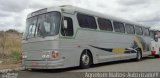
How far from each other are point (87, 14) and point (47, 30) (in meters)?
3.20

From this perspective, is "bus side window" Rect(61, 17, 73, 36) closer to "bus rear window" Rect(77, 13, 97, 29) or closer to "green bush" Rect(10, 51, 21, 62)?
"bus rear window" Rect(77, 13, 97, 29)

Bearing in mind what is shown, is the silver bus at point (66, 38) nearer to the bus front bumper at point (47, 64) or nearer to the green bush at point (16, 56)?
the bus front bumper at point (47, 64)

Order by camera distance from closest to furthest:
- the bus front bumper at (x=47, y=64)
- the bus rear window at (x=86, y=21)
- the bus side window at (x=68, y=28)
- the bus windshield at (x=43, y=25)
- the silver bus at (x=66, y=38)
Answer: the bus front bumper at (x=47, y=64)
the silver bus at (x=66, y=38)
the bus windshield at (x=43, y=25)
the bus side window at (x=68, y=28)
the bus rear window at (x=86, y=21)

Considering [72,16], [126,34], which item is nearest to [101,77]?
[72,16]

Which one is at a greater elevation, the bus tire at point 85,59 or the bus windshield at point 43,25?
the bus windshield at point 43,25

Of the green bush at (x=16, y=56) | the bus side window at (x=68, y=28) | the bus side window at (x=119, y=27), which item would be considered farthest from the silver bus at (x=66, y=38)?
the green bush at (x=16, y=56)

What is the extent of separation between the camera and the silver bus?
13.4 meters

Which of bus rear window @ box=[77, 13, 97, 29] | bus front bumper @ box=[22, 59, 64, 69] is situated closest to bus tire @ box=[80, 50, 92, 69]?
bus rear window @ box=[77, 13, 97, 29]

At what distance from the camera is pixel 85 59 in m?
15.1

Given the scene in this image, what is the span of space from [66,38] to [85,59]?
6.39ft

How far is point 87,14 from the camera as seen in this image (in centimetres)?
1599

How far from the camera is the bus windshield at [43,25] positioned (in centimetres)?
1350

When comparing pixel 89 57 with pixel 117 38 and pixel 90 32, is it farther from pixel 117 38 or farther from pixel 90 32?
pixel 117 38

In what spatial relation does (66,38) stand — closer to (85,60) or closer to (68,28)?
(68,28)
